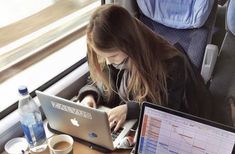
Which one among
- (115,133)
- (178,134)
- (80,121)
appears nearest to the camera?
(178,134)

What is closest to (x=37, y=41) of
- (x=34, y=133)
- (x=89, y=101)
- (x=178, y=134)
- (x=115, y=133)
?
(x=89, y=101)

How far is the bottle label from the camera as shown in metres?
1.16

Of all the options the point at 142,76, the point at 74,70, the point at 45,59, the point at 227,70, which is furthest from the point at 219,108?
the point at 45,59

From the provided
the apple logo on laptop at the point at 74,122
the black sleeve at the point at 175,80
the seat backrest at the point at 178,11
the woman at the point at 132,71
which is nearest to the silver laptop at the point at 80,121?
the apple logo on laptop at the point at 74,122

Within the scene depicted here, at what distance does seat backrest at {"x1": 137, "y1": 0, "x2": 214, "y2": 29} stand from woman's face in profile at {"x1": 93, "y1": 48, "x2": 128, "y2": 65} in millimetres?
589

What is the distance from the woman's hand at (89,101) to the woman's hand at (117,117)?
0.37 ft

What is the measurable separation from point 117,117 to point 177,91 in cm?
28

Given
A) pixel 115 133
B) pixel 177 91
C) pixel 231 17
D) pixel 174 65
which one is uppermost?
pixel 231 17

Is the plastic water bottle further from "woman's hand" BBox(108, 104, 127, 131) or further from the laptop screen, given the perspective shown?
the laptop screen

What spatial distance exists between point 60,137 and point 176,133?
0.44m

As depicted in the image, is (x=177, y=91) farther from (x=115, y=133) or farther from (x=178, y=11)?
(x=178, y=11)

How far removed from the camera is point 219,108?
1536 mm

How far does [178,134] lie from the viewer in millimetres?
929

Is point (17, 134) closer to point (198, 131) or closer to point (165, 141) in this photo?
point (165, 141)
